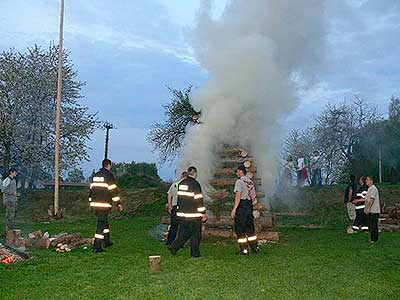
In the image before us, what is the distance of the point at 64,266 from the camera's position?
9.22m

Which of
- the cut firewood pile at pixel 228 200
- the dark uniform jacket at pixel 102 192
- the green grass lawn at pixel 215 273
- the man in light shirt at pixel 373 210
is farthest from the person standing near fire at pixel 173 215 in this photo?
the man in light shirt at pixel 373 210

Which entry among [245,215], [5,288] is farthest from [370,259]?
[5,288]

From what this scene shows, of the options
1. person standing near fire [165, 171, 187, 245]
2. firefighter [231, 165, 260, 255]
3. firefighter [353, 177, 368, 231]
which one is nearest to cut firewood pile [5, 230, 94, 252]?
person standing near fire [165, 171, 187, 245]

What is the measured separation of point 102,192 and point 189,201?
2.02m

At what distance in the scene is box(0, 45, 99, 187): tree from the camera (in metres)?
27.2

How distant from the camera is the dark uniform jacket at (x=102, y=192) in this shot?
11.0 m

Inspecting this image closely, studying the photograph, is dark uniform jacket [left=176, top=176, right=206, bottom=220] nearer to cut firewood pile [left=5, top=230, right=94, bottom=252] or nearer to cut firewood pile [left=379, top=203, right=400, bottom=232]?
cut firewood pile [left=5, top=230, right=94, bottom=252]

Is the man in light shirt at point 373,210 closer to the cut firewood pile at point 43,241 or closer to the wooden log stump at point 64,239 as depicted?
the cut firewood pile at point 43,241

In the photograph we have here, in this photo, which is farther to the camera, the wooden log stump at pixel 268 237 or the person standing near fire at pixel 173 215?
the wooden log stump at pixel 268 237

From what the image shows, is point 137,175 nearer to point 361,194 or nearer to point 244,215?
point 361,194

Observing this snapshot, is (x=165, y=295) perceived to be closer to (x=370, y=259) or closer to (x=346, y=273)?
(x=346, y=273)

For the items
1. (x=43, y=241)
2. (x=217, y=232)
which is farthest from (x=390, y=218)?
(x=43, y=241)

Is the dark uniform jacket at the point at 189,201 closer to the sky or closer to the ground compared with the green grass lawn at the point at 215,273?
closer to the sky

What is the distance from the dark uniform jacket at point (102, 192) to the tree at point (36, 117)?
17.2m
